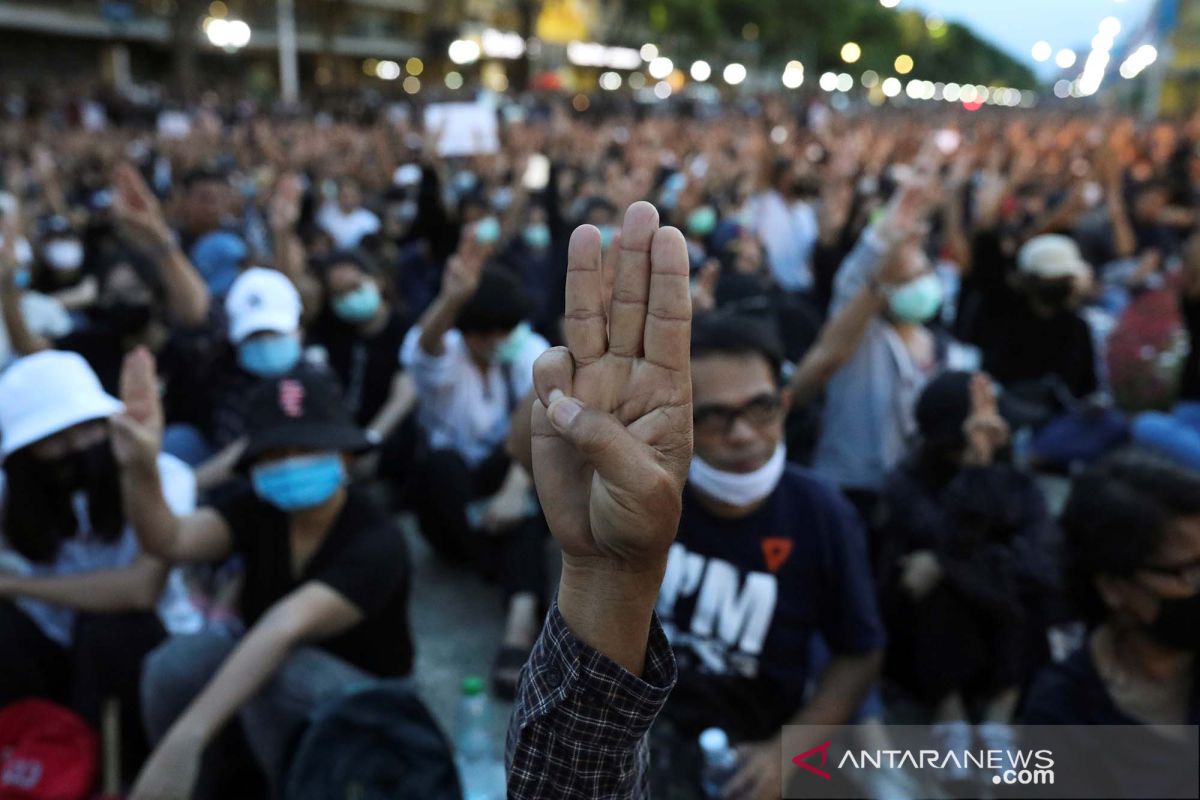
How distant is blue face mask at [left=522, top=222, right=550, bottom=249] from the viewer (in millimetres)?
7207

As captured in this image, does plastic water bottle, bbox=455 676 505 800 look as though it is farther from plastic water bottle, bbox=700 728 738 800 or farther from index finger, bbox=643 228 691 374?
index finger, bbox=643 228 691 374

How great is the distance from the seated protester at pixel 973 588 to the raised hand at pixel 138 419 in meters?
2.27

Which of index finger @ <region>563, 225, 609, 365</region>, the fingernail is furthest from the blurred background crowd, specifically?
the fingernail

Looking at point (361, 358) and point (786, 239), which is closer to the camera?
point (361, 358)

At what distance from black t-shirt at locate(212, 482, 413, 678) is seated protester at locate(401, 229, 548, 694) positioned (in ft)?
3.05

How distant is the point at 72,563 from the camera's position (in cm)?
288

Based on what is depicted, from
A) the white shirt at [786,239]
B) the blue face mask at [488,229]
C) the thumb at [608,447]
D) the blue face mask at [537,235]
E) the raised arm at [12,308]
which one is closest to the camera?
the thumb at [608,447]

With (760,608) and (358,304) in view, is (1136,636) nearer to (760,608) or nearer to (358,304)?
(760,608)

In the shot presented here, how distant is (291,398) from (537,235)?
15.4 feet

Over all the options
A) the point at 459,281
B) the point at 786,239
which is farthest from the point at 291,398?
the point at 786,239

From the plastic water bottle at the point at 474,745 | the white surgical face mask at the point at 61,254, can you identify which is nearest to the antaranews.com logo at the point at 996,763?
the plastic water bottle at the point at 474,745

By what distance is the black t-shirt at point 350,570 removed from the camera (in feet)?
8.46

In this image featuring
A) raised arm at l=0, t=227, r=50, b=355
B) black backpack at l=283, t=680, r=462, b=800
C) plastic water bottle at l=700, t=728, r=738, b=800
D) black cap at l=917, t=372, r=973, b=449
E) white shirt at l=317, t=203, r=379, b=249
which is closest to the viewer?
black backpack at l=283, t=680, r=462, b=800

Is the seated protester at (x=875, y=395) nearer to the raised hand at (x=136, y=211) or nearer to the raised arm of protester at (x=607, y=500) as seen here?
the raised arm of protester at (x=607, y=500)
